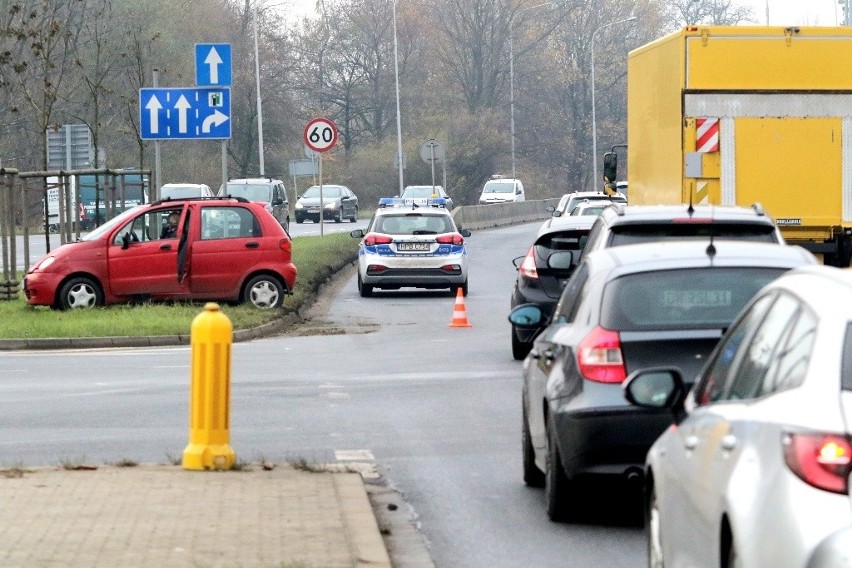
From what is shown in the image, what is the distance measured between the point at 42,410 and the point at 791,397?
10049mm

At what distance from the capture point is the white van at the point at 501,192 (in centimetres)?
7062

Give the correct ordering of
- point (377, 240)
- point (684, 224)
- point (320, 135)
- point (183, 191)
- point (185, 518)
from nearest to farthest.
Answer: point (185, 518)
point (684, 224)
point (377, 240)
point (320, 135)
point (183, 191)

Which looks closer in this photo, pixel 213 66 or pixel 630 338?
pixel 630 338

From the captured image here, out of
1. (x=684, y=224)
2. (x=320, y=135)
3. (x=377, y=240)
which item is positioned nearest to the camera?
(x=684, y=224)

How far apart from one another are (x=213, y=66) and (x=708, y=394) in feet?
64.0

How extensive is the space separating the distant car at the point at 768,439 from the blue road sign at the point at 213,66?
19.0 m

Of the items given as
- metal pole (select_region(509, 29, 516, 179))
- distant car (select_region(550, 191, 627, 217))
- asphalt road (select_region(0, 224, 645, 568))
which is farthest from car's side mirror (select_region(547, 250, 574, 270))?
metal pole (select_region(509, 29, 516, 179))

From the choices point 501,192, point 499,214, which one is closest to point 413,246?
point 499,214

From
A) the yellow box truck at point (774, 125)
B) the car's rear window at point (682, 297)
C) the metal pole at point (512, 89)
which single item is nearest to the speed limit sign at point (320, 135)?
the yellow box truck at point (774, 125)

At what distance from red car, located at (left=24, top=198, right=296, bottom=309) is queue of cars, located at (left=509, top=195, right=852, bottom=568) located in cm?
1346

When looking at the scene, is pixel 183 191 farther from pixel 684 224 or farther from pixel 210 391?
pixel 210 391

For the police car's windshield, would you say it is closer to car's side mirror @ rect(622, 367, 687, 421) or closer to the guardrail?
car's side mirror @ rect(622, 367, 687, 421)

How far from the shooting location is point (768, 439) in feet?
14.6

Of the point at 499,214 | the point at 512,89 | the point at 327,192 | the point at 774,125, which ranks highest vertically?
the point at 512,89
